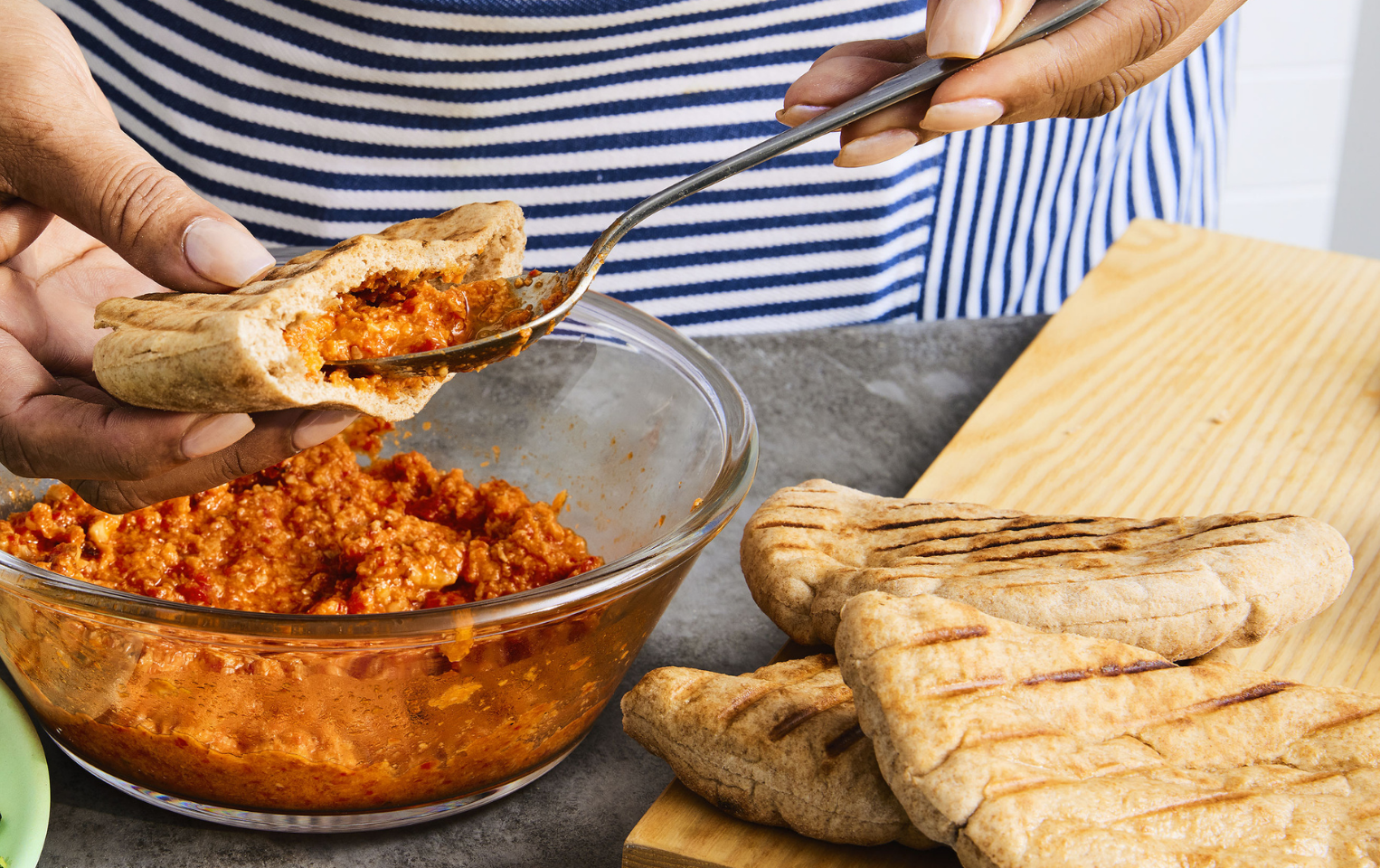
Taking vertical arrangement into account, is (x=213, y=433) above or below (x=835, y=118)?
below

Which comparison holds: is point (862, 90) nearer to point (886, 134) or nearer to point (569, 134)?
point (886, 134)

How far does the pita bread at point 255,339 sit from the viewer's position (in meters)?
1.32

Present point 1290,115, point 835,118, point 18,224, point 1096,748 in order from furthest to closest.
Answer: point 1290,115, point 18,224, point 835,118, point 1096,748

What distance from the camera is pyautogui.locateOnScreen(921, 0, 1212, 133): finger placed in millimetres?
1827

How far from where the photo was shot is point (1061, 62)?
187 centimetres

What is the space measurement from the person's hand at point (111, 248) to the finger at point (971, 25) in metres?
1.07

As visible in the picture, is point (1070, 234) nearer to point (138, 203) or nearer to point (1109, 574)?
point (1109, 574)

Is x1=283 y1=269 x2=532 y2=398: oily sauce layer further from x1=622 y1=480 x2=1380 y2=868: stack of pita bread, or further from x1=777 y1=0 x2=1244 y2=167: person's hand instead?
x1=777 y1=0 x2=1244 y2=167: person's hand

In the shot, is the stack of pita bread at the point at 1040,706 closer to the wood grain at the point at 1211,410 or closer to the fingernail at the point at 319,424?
the wood grain at the point at 1211,410

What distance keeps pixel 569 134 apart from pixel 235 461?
1.55 metres

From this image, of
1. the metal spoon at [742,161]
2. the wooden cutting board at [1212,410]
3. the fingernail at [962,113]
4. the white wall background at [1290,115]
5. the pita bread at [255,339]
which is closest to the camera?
the pita bread at [255,339]

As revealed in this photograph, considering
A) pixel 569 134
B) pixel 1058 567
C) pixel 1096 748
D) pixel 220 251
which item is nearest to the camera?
pixel 1096 748

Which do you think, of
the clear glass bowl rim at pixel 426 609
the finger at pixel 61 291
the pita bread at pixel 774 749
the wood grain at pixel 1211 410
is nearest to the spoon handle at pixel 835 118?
the clear glass bowl rim at pixel 426 609

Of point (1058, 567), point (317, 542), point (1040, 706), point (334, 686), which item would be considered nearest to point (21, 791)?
point (334, 686)
